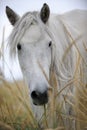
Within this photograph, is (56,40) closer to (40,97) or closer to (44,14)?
(44,14)

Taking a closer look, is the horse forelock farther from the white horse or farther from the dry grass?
the dry grass

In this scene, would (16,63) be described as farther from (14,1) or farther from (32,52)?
(14,1)

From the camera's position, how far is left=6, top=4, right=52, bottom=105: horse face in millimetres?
684

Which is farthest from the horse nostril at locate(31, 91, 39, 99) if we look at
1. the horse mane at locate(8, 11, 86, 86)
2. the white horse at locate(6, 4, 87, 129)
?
the horse mane at locate(8, 11, 86, 86)

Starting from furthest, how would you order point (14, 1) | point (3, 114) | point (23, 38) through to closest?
point (14, 1)
point (23, 38)
point (3, 114)

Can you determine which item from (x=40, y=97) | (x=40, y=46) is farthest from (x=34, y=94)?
(x=40, y=46)

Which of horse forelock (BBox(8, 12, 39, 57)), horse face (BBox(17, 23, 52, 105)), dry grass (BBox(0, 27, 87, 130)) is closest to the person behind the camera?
dry grass (BBox(0, 27, 87, 130))

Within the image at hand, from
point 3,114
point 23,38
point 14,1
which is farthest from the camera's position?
point 14,1

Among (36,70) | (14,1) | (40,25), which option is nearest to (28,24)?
(40,25)

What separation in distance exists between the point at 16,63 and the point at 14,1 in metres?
0.27

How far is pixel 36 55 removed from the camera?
749 mm

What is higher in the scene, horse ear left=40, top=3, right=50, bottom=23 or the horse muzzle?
horse ear left=40, top=3, right=50, bottom=23

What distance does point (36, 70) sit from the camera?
2.35 feet

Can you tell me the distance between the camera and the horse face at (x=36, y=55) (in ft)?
2.24
